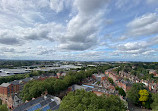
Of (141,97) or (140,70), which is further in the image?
(140,70)

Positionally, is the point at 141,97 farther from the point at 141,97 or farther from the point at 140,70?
the point at 140,70

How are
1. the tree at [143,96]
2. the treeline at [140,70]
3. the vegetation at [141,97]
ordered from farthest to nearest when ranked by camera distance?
the treeline at [140,70]
the vegetation at [141,97]
the tree at [143,96]

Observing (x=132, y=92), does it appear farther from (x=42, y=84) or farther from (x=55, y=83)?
(x=42, y=84)

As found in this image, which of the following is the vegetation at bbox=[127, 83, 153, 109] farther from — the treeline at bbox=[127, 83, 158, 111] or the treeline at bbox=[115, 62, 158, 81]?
the treeline at bbox=[115, 62, 158, 81]

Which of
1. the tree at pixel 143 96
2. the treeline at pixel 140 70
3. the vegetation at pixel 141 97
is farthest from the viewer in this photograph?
the treeline at pixel 140 70

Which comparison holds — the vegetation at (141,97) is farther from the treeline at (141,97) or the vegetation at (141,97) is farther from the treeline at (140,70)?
the treeline at (140,70)

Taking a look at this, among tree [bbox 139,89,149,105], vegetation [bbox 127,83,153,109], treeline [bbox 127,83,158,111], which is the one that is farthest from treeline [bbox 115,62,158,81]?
tree [bbox 139,89,149,105]

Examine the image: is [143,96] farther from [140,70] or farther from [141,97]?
[140,70]

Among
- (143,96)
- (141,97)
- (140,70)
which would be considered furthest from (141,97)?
(140,70)

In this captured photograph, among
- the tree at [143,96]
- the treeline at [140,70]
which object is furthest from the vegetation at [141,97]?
the treeline at [140,70]

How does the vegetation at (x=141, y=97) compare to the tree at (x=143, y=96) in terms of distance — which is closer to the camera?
the tree at (x=143, y=96)

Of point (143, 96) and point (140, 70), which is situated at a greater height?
point (140, 70)

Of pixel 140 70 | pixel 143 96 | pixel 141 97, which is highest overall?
pixel 140 70
